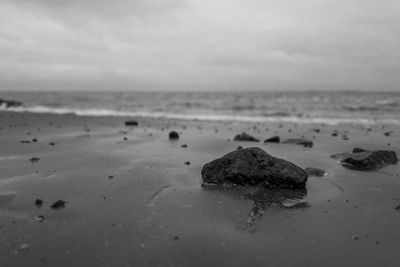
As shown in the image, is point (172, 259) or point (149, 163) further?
point (149, 163)

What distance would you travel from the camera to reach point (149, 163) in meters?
11.5

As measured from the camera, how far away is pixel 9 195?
7949 millimetres

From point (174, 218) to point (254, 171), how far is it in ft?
9.04

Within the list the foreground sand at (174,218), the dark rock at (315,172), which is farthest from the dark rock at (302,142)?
the dark rock at (315,172)

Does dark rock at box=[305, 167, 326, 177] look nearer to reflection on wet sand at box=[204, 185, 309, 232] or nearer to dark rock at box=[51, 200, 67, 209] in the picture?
reflection on wet sand at box=[204, 185, 309, 232]

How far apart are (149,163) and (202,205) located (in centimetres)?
433

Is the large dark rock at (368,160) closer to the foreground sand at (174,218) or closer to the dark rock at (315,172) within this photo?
the foreground sand at (174,218)

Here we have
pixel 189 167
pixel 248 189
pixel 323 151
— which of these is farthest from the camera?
pixel 323 151

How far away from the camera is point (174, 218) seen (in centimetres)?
681

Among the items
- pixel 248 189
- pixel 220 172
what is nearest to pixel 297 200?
pixel 248 189

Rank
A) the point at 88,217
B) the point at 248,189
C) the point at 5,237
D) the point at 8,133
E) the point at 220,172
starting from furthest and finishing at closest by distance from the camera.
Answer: the point at 8,133, the point at 220,172, the point at 248,189, the point at 88,217, the point at 5,237

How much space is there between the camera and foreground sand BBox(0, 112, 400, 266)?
5422mm

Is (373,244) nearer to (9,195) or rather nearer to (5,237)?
(5,237)

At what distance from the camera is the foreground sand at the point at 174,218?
17.8ft
